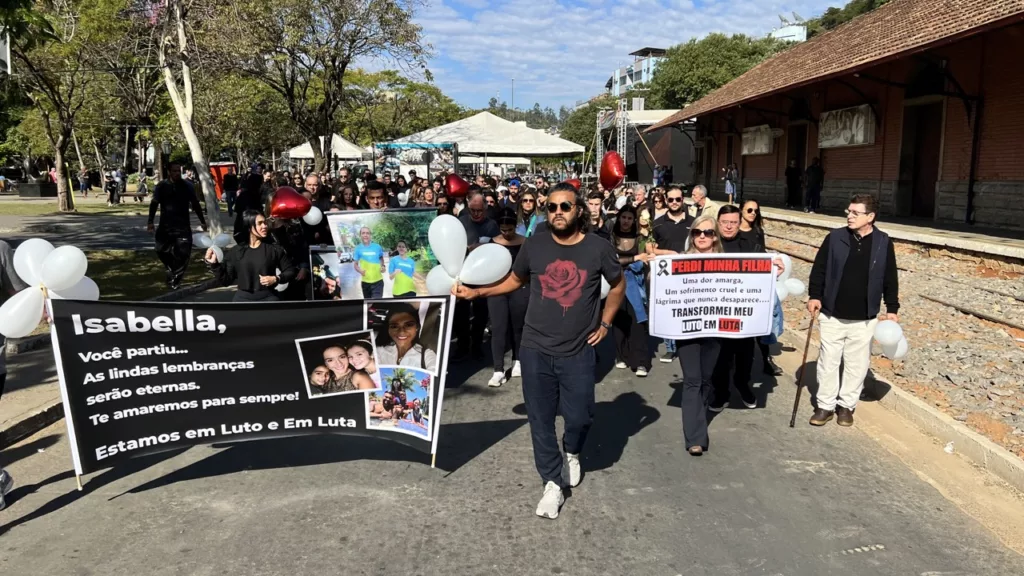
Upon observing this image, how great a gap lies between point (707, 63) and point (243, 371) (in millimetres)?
58743

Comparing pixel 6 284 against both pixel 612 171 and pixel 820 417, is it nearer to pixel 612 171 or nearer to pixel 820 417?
pixel 820 417

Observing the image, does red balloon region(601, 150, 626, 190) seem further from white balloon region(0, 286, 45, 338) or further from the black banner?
white balloon region(0, 286, 45, 338)

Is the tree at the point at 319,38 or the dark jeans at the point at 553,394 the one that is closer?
the dark jeans at the point at 553,394

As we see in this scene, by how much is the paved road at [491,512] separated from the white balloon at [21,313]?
3.54ft

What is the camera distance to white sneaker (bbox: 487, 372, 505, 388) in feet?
23.1

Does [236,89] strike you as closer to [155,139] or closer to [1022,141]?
[155,139]

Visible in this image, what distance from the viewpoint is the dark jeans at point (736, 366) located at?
615 centimetres

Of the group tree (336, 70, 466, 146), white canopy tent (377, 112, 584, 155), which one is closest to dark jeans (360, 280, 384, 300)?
white canopy tent (377, 112, 584, 155)

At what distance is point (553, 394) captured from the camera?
170 inches

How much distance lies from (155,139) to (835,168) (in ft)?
101

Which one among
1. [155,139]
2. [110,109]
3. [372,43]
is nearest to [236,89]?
[155,139]

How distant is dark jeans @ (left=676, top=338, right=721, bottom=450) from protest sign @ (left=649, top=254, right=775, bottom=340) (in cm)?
14

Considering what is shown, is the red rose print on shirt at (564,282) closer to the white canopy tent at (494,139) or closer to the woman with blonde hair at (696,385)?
the woman with blonde hair at (696,385)

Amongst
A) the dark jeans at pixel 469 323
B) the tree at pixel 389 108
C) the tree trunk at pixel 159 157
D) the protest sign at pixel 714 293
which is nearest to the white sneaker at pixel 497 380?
the dark jeans at pixel 469 323
